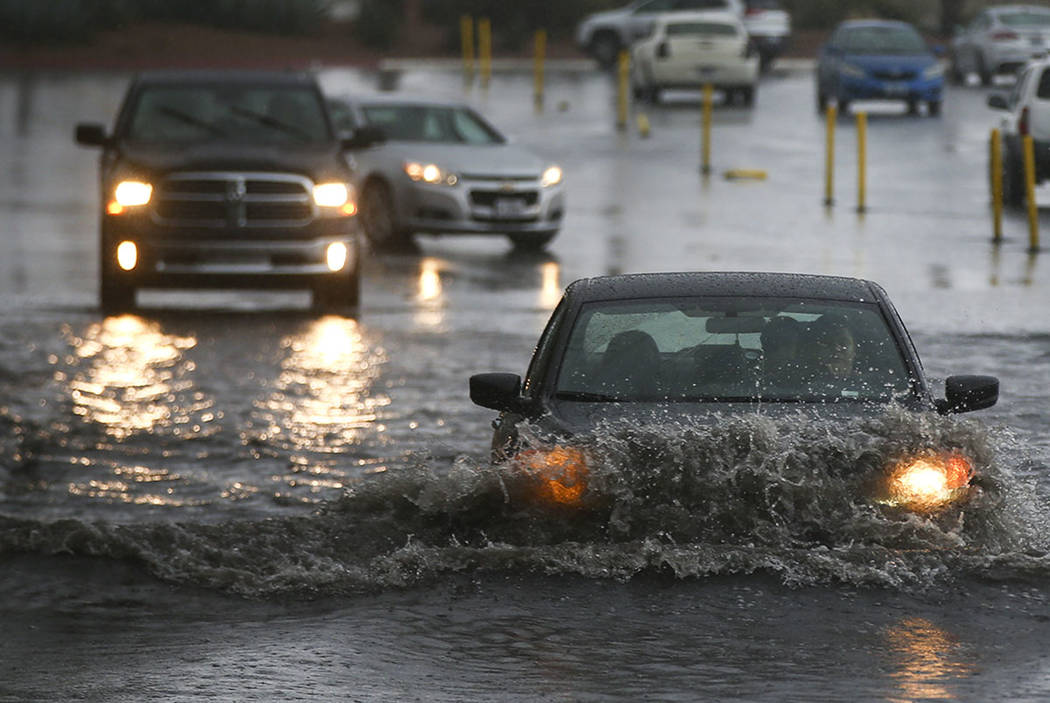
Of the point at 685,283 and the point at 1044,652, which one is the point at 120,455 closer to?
the point at 685,283

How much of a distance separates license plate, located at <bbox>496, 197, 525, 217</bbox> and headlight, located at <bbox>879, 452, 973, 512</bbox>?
54.2 ft

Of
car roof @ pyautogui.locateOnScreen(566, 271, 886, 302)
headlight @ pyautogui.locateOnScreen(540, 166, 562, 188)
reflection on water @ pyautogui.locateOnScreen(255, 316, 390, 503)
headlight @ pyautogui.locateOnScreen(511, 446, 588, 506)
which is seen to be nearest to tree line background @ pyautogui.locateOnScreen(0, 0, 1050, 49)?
headlight @ pyautogui.locateOnScreen(540, 166, 562, 188)

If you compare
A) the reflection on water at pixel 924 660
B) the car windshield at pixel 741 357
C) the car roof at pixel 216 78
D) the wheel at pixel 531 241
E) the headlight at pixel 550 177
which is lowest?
the wheel at pixel 531 241

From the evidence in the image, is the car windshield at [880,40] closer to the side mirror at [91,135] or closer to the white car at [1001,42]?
the white car at [1001,42]

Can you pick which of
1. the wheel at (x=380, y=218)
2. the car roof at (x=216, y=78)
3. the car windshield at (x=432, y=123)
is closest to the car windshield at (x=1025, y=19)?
the car windshield at (x=432, y=123)

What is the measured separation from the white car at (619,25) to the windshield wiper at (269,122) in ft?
119

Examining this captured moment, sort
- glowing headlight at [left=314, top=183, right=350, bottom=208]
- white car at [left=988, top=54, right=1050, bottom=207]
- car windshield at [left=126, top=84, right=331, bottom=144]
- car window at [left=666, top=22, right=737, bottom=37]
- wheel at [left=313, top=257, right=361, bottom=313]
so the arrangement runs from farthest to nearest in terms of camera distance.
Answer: car window at [left=666, top=22, right=737, bottom=37], white car at [left=988, top=54, right=1050, bottom=207], car windshield at [left=126, top=84, right=331, bottom=144], wheel at [left=313, top=257, right=361, bottom=313], glowing headlight at [left=314, top=183, right=350, bottom=208]

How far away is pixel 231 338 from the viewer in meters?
18.6

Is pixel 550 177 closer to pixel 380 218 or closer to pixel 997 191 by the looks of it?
pixel 380 218

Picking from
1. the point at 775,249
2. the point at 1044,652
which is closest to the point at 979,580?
the point at 1044,652

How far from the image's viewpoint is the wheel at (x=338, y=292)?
2027cm

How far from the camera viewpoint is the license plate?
25.4m

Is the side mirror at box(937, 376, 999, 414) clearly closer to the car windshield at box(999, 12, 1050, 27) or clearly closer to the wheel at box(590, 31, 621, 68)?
the car windshield at box(999, 12, 1050, 27)

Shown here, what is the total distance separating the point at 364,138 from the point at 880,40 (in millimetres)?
26393
